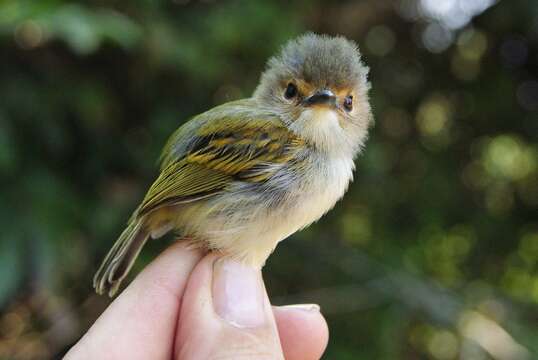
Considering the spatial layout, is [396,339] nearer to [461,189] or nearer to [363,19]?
[461,189]

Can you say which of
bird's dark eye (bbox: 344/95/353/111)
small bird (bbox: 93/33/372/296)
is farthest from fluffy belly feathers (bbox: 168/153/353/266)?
bird's dark eye (bbox: 344/95/353/111)

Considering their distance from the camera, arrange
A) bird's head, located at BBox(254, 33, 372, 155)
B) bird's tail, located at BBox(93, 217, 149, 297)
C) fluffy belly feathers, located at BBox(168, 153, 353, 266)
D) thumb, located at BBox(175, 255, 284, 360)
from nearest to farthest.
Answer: thumb, located at BBox(175, 255, 284, 360) → fluffy belly feathers, located at BBox(168, 153, 353, 266) → bird's head, located at BBox(254, 33, 372, 155) → bird's tail, located at BBox(93, 217, 149, 297)

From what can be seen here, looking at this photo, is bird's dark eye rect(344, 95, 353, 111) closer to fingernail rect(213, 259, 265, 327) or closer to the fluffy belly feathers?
the fluffy belly feathers

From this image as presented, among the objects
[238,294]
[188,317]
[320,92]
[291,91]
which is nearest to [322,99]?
[320,92]

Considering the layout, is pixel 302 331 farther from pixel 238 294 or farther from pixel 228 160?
pixel 228 160

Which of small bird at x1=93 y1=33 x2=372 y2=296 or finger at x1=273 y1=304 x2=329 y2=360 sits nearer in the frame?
small bird at x1=93 y1=33 x2=372 y2=296

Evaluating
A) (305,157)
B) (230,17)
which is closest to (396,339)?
(305,157)

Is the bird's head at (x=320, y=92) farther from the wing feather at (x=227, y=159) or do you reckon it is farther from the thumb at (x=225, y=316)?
the thumb at (x=225, y=316)
